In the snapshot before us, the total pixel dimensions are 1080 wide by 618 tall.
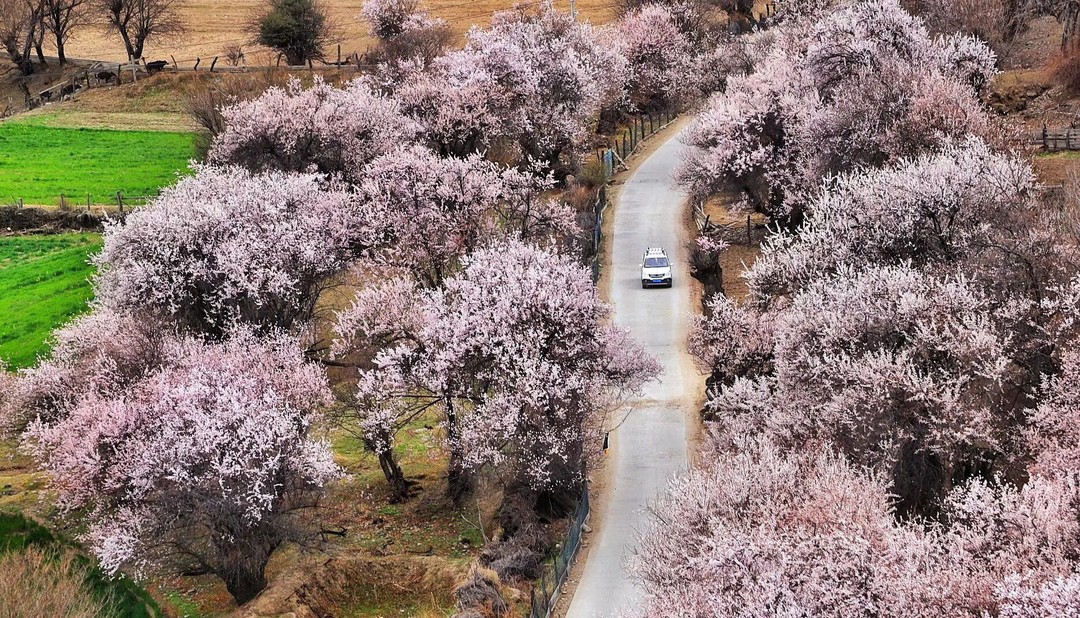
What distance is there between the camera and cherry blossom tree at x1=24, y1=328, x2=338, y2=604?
111 feet

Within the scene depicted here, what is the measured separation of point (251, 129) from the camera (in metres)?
60.2

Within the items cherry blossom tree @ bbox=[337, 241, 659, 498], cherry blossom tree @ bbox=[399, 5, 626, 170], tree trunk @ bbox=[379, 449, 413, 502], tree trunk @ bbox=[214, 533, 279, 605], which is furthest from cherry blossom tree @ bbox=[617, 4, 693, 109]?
tree trunk @ bbox=[214, 533, 279, 605]

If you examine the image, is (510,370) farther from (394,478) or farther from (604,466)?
(394,478)

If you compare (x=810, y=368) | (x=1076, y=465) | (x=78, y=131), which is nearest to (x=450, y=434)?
(x=810, y=368)

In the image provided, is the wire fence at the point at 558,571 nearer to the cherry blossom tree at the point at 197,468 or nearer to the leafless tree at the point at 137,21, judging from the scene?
the cherry blossom tree at the point at 197,468

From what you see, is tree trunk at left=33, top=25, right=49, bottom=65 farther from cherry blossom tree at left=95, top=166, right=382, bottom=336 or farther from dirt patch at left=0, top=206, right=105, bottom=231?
cherry blossom tree at left=95, top=166, right=382, bottom=336

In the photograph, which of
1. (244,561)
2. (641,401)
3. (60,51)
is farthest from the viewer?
(60,51)

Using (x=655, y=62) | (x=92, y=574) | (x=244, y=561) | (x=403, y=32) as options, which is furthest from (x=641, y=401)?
(x=403, y=32)

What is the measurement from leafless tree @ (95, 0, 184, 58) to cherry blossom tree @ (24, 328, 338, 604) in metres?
68.8

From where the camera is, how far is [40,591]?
29.1 metres

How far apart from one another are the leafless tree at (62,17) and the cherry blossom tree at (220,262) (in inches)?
2387

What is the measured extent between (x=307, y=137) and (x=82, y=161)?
23534mm

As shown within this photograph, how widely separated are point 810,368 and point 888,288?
10.8 feet

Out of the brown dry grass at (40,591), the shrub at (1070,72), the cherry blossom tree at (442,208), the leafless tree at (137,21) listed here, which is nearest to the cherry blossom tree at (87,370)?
the brown dry grass at (40,591)
